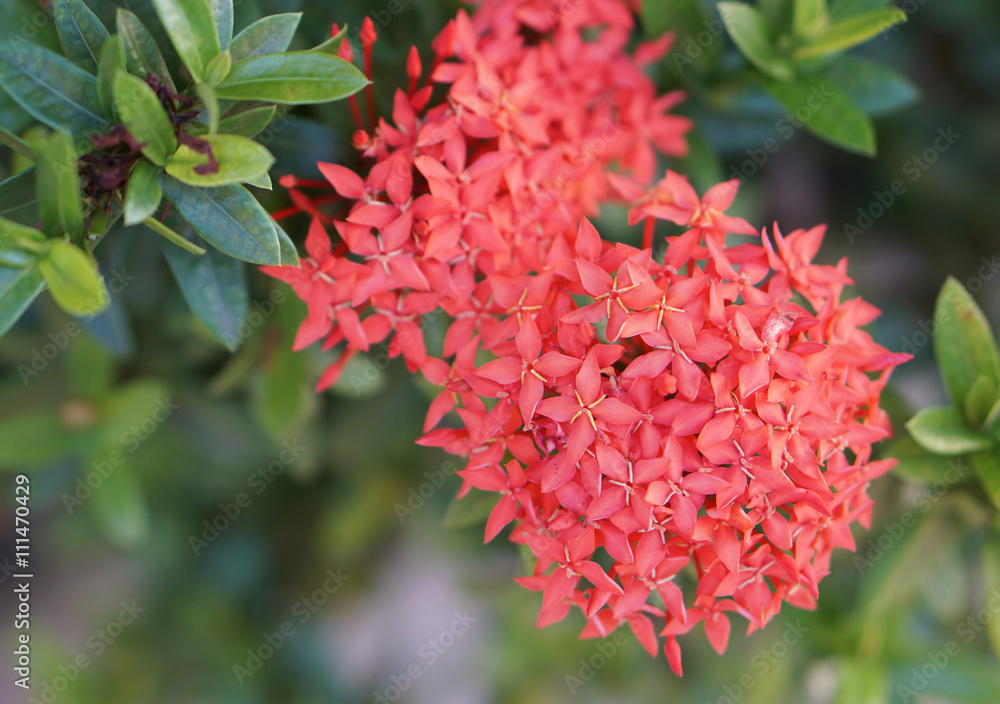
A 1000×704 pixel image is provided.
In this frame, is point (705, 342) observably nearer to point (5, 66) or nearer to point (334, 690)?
point (5, 66)

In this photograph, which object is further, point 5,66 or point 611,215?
point 611,215

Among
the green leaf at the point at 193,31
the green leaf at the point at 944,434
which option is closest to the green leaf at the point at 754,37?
the green leaf at the point at 944,434

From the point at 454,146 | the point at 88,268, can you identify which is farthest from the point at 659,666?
the point at 88,268

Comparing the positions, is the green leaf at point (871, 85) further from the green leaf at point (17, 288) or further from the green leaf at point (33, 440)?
the green leaf at point (33, 440)

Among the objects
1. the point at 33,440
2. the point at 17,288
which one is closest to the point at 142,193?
the point at 17,288

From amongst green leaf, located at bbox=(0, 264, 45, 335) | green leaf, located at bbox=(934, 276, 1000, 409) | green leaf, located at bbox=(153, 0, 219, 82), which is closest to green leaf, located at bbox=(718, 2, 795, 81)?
green leaf, located at bbox=(934, 276, 1000, 409)

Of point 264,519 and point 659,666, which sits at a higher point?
point 264,519

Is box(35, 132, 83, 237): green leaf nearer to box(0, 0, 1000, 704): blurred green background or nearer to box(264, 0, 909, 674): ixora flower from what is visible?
box(264, 0, 909, 674): ixora flower
